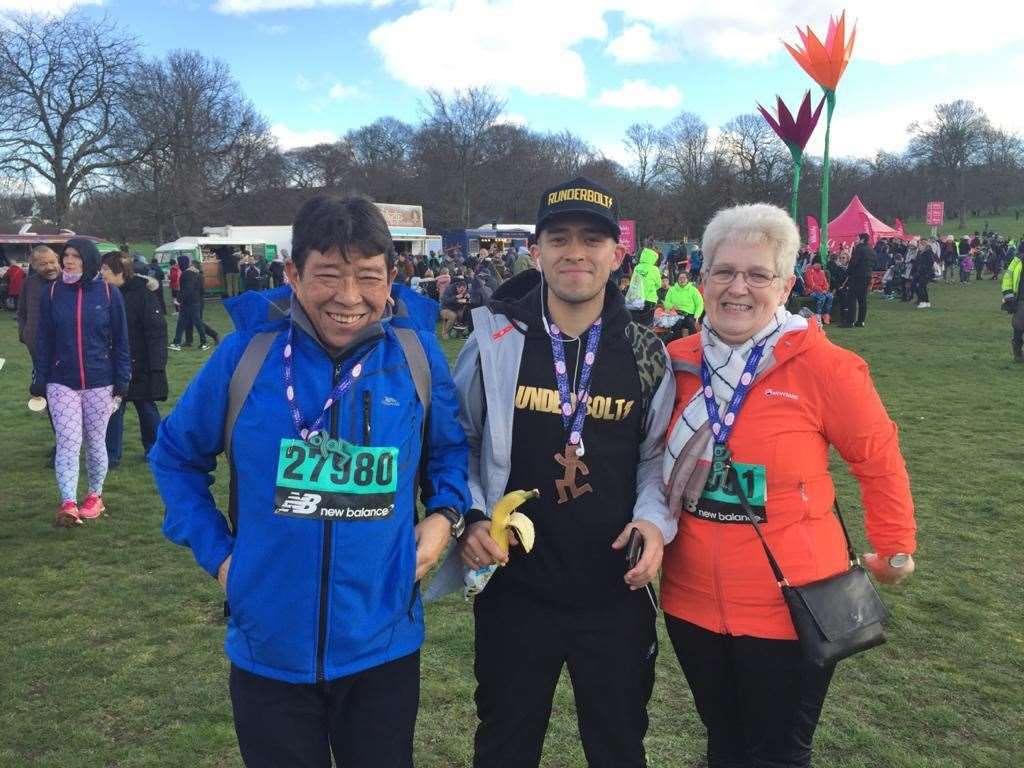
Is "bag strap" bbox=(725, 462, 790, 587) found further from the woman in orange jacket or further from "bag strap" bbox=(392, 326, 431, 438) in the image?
"bag strap" bbox=(392, 326, 431, 438)

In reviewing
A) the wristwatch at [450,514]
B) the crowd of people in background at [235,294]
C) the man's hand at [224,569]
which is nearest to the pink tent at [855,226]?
the crowd of people in background at [235,294]

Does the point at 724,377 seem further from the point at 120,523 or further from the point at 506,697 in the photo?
the point at 120,523

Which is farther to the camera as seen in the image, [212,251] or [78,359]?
[212,251]

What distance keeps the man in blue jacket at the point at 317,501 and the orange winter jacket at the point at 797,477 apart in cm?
91

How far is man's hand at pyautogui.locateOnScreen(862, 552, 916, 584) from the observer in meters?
2.18

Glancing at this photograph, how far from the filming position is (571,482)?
2.22 meters

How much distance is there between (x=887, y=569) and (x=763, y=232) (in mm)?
1091

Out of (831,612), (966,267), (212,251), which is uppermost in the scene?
(212,251)

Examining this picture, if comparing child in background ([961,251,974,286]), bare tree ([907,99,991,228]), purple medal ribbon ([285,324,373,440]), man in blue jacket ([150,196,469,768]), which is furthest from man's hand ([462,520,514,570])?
bare tree ([907,99,991,228])

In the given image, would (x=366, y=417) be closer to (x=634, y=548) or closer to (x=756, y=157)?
(x=634, y=548)

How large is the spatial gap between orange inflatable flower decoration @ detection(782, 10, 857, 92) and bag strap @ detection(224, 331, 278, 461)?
641 inches

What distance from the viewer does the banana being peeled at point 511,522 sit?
2.09m

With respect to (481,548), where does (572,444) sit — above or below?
above

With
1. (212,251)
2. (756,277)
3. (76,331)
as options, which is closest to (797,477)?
(756,277)
